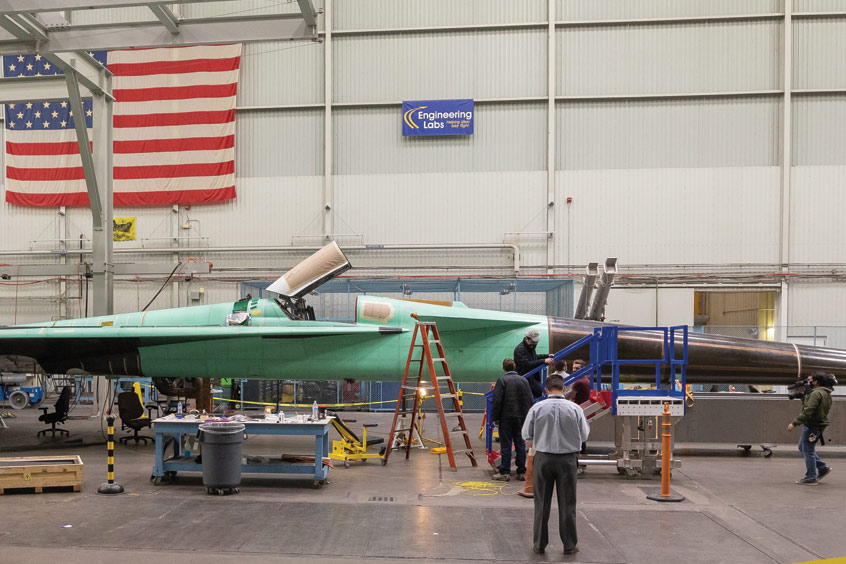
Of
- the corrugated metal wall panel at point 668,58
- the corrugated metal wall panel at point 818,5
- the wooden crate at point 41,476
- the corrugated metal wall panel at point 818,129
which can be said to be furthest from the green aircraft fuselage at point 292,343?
the corrugated metal wall panel at point 818,5

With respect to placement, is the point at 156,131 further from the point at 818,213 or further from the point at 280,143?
the point at 818,213

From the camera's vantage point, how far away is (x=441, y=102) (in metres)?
23.1

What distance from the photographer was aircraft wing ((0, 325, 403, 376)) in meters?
11.8

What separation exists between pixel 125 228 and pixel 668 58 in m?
20.5

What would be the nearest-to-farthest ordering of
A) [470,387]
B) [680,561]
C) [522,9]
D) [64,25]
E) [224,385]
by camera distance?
[680,561], [64,25], [224,385], [470,387], [522,9]

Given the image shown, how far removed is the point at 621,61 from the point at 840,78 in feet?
24.0

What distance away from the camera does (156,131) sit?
23.8 m

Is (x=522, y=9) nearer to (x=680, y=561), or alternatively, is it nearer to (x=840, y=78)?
(x=840, y=78)

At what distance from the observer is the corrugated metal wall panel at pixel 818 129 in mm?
22203

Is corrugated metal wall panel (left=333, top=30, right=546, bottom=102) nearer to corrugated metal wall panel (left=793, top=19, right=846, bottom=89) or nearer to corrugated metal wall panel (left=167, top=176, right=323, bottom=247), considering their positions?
corrugated metal wall panel (left=167, top=176, right=323, bottom=247)

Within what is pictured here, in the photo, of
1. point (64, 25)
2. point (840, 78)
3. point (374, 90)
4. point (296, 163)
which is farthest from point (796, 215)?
point (64, 25)

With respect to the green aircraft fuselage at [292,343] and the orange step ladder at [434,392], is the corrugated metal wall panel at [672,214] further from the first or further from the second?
the orange step ladder at [434,392]

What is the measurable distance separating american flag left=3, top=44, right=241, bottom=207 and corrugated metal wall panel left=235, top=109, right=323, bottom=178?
1.78 feet

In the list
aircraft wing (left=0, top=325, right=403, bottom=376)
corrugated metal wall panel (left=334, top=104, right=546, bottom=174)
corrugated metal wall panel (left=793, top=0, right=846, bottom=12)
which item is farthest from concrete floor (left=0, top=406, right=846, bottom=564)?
corrugated metal wall panel (left=793, top=0, right=846, bottom=12)
